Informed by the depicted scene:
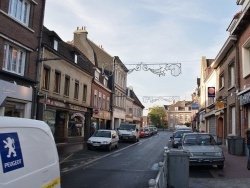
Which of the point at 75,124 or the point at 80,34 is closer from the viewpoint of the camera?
the point at 75,124

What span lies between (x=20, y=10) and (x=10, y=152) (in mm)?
17126

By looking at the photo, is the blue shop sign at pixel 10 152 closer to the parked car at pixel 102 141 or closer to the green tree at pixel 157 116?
the parked car at pixel 102 141

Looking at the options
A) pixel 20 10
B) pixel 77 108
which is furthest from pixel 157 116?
pixel 20 10

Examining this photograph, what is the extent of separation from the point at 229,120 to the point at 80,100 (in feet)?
43.6

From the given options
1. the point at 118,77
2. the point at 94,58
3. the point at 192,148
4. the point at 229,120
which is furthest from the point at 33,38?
the point at 118,77

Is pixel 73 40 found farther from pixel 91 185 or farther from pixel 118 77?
pixel 91 185

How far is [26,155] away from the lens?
13.0 ft

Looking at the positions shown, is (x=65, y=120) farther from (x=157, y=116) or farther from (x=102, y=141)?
(x=157, y=116)

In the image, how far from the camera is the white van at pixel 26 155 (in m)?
3.51

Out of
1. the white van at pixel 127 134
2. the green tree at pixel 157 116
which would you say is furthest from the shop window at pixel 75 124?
the green tree at pixel 157 116

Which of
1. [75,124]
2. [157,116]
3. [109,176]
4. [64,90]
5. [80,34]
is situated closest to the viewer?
[109,176]

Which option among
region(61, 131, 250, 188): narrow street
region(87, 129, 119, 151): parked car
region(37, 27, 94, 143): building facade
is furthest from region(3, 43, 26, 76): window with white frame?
region(87, 129, 119, 151): parked car

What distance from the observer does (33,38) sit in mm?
20391

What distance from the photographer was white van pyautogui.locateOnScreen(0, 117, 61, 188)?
351cm
